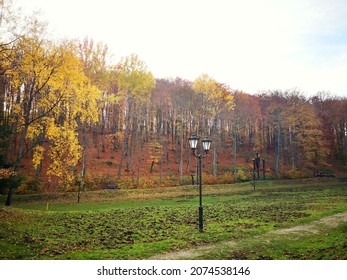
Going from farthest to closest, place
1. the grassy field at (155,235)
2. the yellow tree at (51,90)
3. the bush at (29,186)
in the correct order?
the bush at (29,186), the yellow tree at (51,90), the grassy field at (155,235)

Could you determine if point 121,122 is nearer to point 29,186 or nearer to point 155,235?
point 29,186

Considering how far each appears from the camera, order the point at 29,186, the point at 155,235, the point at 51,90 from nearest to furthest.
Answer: the point at 155,235 < the point at 51,90 < the point at 29,186

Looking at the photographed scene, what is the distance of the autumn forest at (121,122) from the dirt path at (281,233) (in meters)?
10.2

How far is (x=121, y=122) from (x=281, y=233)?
37.2 meters

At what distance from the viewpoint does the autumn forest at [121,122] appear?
60.5 feet

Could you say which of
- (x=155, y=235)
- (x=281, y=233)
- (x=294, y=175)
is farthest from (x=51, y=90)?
(x=294, y=175)

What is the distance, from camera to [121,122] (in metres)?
44.5

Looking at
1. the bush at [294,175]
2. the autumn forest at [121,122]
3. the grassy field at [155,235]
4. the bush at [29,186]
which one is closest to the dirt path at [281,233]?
Result: the grassy field at [155,235]

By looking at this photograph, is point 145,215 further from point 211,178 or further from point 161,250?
point 211,178

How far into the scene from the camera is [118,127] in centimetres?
4431

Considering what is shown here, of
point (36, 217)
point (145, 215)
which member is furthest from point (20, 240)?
point (145, 215)

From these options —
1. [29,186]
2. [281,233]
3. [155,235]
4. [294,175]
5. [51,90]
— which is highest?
[51,90]

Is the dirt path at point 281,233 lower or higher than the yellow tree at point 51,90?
lower

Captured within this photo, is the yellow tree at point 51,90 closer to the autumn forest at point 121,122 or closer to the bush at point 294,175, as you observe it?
the autumn forest at point 121,122
